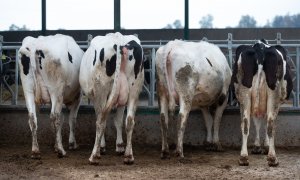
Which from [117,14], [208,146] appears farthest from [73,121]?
[117,14]

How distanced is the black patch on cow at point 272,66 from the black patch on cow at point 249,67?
171mm

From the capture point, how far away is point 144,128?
11.0 metres

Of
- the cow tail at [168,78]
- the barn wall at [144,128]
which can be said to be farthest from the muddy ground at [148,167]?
the cow tail at [168,78]

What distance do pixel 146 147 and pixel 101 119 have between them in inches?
88.9

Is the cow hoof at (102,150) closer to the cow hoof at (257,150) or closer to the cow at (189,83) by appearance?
the cow at (189,83)

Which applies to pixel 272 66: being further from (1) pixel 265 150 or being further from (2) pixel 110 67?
(2) pixel 110 67

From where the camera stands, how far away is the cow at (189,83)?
927cm

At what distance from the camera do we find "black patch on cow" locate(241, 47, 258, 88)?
868 cm

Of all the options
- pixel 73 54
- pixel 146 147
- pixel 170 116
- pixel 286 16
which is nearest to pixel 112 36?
pixel 73 54

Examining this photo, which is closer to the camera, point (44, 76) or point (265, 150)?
point (44, 76)

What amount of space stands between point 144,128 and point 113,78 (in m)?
2.47

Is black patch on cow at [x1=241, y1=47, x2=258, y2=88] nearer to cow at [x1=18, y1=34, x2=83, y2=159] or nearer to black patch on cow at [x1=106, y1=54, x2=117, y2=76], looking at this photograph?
black patch on cow at [x1=106, y1=54, x2=117, y2=76]

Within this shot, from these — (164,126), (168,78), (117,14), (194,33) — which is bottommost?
(164,126)

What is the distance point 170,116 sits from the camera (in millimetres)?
9844
